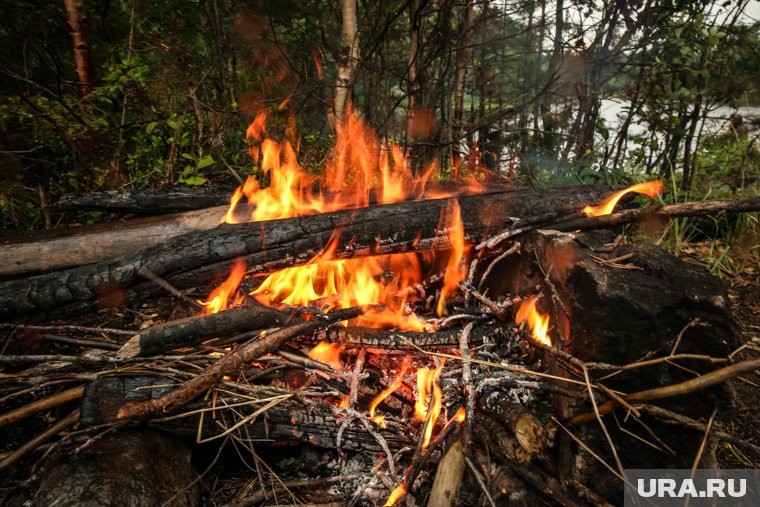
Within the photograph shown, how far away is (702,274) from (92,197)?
4.85 metres

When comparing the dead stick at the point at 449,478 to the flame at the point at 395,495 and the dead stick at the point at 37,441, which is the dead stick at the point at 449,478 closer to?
the flame at the point at 395,495

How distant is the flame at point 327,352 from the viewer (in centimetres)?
242

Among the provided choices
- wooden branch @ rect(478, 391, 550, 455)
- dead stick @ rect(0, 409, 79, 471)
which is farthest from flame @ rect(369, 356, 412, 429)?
dead stick @ rect(0, 409, 79, 471)

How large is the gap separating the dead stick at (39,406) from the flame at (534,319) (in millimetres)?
2637

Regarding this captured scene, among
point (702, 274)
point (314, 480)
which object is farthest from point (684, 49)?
point (314, 480)

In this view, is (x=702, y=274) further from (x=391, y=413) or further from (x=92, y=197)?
(x=92, y=197)

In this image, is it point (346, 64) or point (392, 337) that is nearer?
point (392, 337)

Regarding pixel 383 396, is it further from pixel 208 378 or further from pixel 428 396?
pixel 208 378

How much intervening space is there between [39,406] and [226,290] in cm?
120

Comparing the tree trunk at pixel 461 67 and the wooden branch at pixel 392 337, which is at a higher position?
the tree trunk at pixel 461 67

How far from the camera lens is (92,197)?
360 centimetres

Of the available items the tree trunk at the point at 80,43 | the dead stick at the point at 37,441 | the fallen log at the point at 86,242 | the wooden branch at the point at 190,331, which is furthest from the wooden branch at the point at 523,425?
the tree trunk at the point at 80,43

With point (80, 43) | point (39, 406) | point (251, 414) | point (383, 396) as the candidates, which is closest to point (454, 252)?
point (383, 396)

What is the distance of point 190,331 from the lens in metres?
2.10
